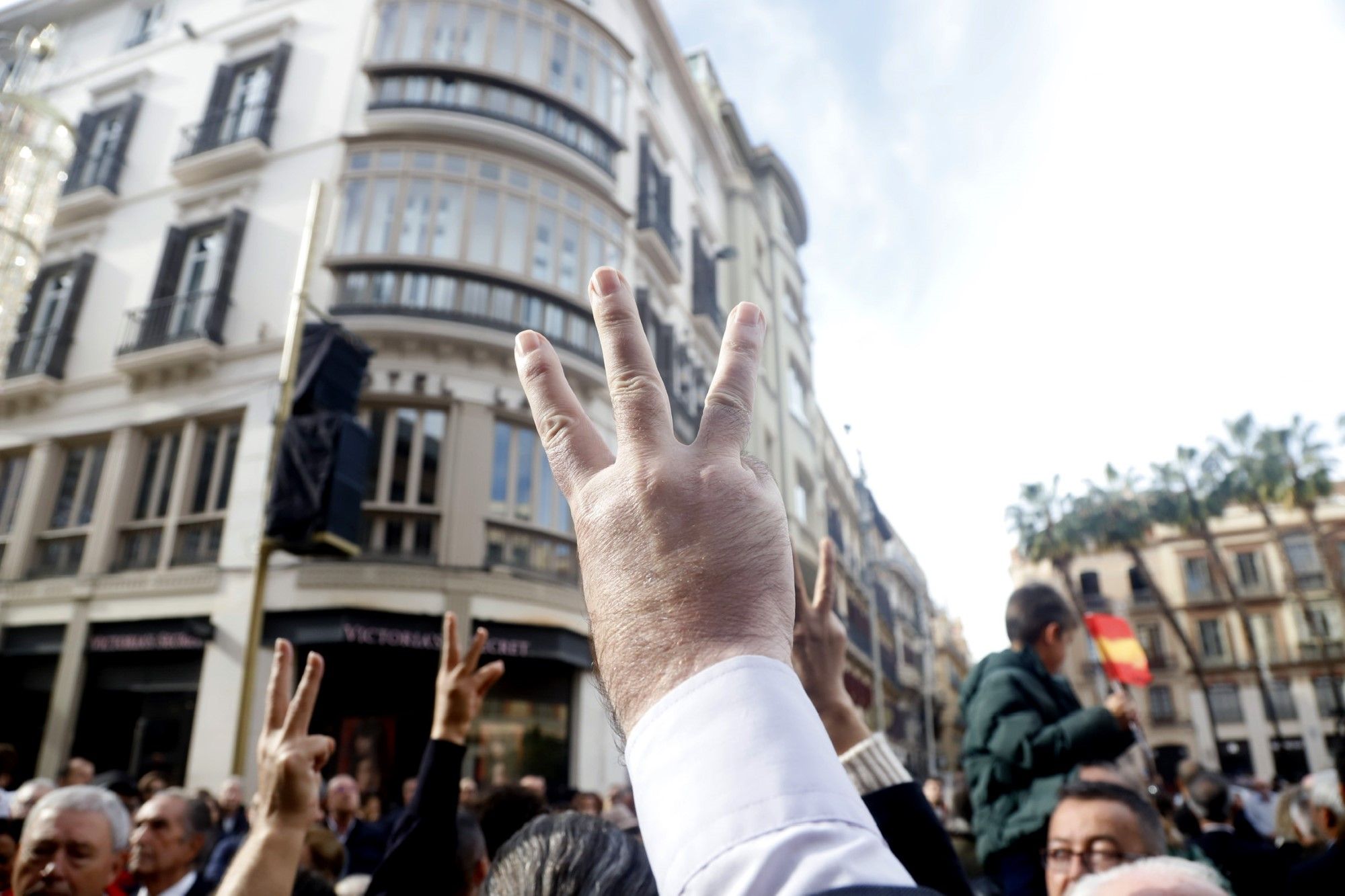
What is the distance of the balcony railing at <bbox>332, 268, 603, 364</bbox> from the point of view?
43.8 ft

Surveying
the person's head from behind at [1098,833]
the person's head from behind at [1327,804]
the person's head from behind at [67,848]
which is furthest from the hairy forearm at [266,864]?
the person's head from behind at [1327,804]

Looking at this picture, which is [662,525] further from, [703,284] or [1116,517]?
[1116,517]

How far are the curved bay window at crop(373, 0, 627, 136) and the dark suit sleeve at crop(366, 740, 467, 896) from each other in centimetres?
1466

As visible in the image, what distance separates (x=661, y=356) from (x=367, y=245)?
6357 mm

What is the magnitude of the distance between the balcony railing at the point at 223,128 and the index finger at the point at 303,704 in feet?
53.3

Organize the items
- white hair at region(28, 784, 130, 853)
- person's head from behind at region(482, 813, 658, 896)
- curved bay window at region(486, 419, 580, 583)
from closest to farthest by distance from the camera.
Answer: person's head from behind at region(482, 813, 658, 896), white hair at region(28, 784, 130, 853), curved bay window at region(486, 419, 580, 583)

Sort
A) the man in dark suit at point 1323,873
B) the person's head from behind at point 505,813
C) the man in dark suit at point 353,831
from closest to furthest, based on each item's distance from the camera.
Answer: the man in dark suit at point 1323,873, the person's head from behind at point 505,813, the man in dark suit at point 353,831

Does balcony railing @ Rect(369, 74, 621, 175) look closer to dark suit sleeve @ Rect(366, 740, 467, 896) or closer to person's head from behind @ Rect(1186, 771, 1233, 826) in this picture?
person's head from behind @ Rect(1186, 771, 1233, 826)

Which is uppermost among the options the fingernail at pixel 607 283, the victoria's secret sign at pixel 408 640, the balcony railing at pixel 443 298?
the balcony railing at pixel 443 298

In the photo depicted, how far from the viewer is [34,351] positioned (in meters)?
15.9

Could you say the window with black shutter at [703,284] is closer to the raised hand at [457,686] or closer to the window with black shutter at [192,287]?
the window with black shutter at [192,287]

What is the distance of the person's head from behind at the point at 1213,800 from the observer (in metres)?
5.71

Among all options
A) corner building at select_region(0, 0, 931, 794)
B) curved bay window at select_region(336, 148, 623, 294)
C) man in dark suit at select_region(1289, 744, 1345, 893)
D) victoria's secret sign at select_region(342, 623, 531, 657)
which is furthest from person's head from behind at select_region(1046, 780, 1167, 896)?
curved bay window at select_region(336, 148, 623, 294)

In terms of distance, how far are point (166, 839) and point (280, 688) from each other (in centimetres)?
172
